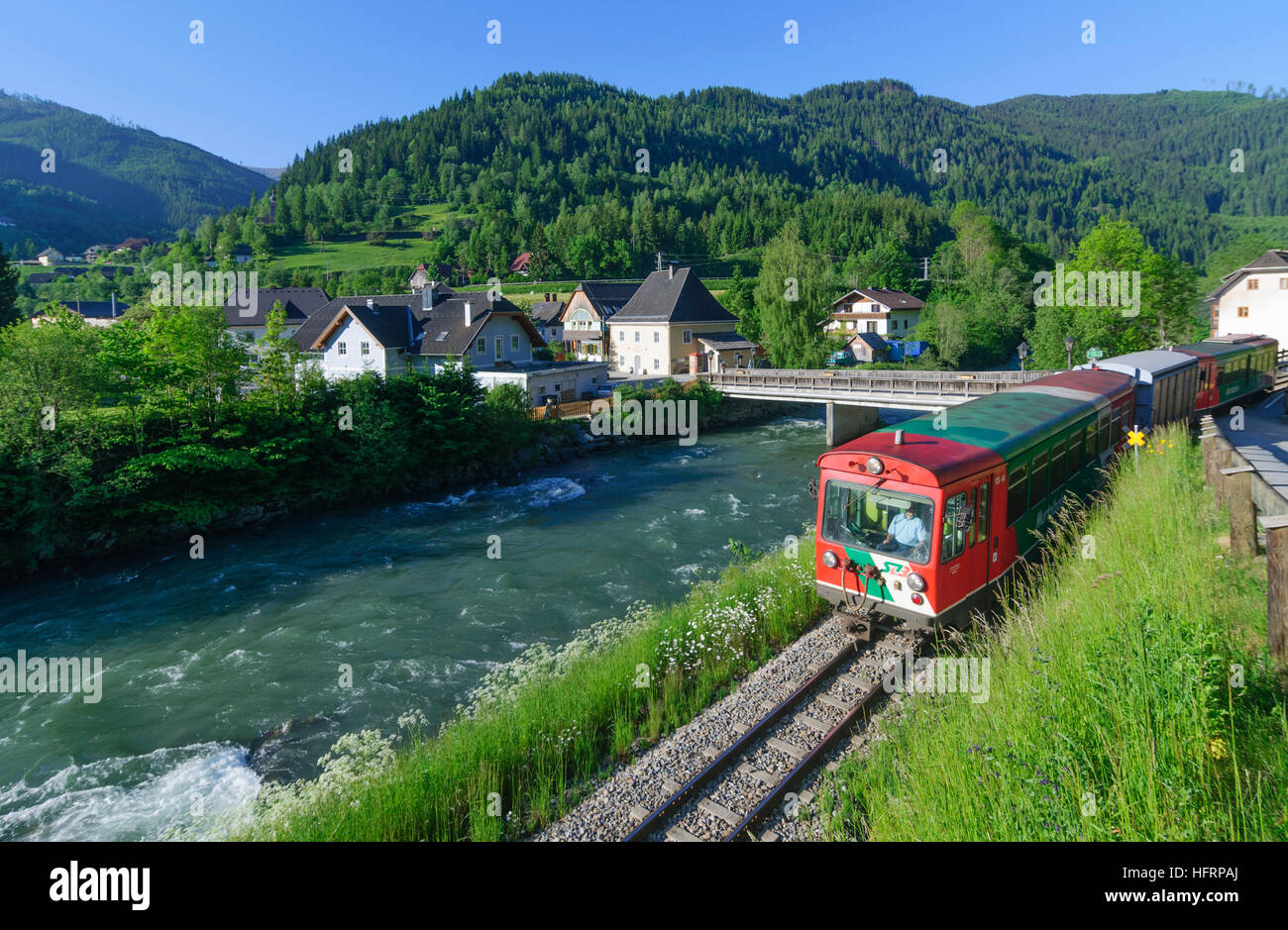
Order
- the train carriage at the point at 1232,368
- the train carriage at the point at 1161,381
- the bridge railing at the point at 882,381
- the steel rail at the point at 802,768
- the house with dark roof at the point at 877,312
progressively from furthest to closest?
the house with dark roof at the point at 877,312 → the bridge railing at the point at 882,381 → the train carriage at the point at 1232,368 → the train carriage at the point at 1161,381 → the steel rail at the point at 802,768

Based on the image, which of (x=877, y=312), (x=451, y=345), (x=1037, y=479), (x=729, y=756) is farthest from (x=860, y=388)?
(x=877, y=312)

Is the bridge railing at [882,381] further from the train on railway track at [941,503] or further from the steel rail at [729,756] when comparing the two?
the steel rail at [729,756]

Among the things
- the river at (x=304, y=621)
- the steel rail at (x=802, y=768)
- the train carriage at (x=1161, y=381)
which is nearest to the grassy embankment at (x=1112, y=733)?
the steel rail at (x=802, y=768)

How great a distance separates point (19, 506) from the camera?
2128cm

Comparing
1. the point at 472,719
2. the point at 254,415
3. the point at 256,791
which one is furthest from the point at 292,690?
the point at 254,415

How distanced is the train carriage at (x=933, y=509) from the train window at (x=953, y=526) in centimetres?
1

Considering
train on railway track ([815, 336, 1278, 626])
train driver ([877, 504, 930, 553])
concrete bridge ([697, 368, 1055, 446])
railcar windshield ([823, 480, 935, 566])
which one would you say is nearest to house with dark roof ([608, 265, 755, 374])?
concrete bridge ([697, 368, 1055, 446])

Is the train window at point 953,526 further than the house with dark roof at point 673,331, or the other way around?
the house with dark roof at point 673,331

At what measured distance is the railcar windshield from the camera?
10.4 m

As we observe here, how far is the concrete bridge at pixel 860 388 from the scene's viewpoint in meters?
36.9
